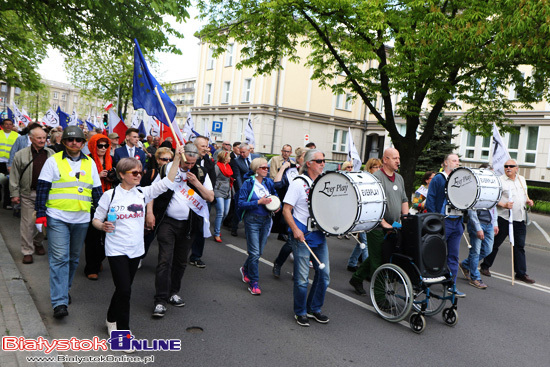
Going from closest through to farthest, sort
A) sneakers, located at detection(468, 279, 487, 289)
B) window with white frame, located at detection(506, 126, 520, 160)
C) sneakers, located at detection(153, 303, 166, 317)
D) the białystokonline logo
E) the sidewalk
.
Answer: the sidewalk, the białystokonline logo, sneakers, located at detection(153, 303, 166, 317), sneakers, located at detection(468, 279, 487, 289), window with white frame, located at detection(506, 126, 520, 160)

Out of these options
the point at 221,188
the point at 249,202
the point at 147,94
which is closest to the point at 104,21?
the point at 221,188

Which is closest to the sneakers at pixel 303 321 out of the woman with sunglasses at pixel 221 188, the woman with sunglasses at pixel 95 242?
the woman with sunglasses at pixel 95 242

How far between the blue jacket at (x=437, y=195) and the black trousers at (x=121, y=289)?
441cm

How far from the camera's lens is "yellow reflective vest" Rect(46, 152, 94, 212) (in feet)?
15.1

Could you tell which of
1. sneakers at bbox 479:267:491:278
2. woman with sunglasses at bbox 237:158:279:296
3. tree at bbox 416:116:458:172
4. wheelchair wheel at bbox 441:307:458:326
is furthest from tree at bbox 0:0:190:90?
tree at bbox 416:116:458:172

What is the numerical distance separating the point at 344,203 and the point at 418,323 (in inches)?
63.6

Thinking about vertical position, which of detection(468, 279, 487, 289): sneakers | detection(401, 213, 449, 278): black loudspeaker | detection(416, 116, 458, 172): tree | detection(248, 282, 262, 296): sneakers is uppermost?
detection(416, 116, 458, 172): tree

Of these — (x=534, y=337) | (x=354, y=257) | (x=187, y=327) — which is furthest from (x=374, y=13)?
(x=187, y=327)

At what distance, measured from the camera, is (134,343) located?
4184mm

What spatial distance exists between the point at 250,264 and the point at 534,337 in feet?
11.5

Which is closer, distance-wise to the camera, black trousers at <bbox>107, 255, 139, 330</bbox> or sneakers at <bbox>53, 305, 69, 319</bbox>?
black trousers at <bbox>107, 255, 139, 330</bbox>

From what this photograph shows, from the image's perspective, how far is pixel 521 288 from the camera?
740 cm

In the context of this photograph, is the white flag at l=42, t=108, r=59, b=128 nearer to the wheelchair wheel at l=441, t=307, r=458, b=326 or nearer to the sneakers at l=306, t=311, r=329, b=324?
the sneakers at l=306, t=311, r=329, b=324

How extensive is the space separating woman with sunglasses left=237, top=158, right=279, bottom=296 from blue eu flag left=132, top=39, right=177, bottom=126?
147 centimetres
